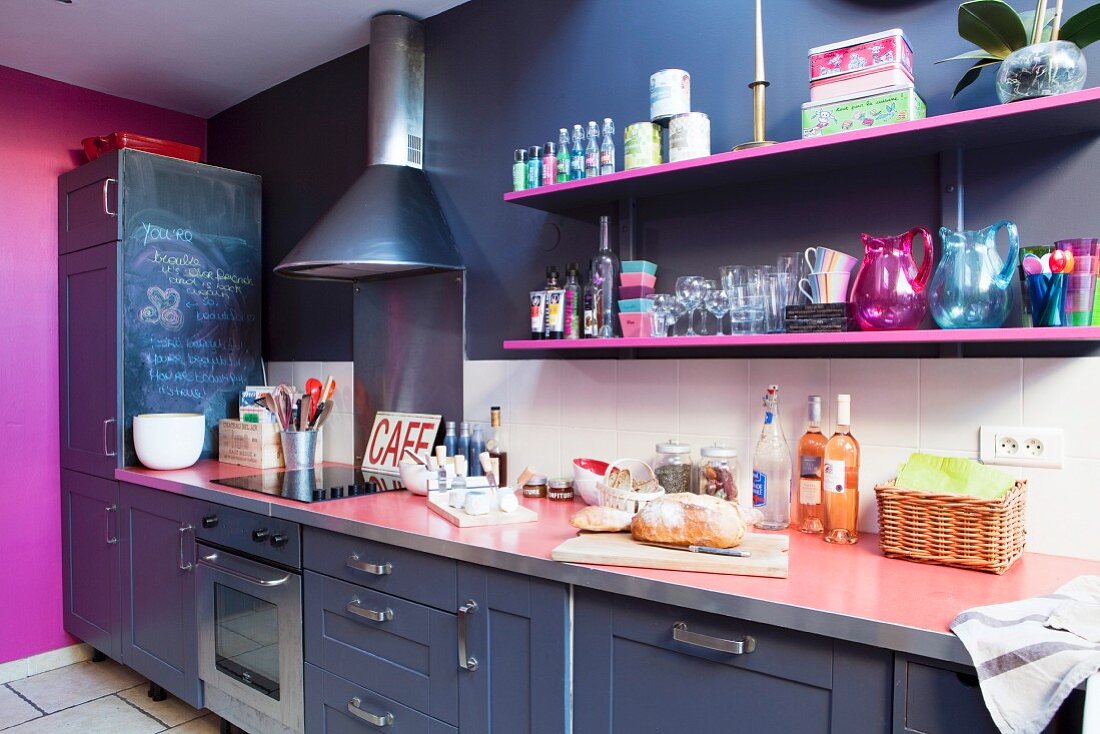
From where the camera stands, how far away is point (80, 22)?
2.74m

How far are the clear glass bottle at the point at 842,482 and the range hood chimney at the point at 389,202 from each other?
1.40 metres

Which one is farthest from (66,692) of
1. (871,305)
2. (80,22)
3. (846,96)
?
(846,96)

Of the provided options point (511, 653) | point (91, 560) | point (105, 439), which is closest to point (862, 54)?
point (511, 653)

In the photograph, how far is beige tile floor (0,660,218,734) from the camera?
2.62m

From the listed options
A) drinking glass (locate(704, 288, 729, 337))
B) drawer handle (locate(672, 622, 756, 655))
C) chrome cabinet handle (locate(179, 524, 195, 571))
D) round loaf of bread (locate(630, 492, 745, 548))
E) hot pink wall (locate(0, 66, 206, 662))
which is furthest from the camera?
hot pink wall (locate(0, 66, 206, 662))

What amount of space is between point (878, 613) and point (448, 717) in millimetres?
1016

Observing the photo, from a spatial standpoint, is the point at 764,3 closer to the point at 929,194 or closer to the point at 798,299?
the point at 929,194

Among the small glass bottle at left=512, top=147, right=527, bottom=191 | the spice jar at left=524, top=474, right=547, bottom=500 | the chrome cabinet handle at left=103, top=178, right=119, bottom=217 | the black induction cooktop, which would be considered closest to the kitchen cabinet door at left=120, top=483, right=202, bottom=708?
the black induction cooktop

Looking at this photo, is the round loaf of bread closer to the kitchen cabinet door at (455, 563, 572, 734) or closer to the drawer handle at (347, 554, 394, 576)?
the kitchen cabinet door at (455, 563, 572, 734)

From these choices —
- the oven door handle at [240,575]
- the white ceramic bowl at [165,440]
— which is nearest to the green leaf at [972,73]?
the oven door handle at [240,575]

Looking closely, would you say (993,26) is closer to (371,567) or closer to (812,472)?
(812,472)

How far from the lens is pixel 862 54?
1.52 m

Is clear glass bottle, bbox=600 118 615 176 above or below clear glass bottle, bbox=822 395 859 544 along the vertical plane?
above

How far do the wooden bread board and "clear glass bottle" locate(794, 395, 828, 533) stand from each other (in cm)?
66
